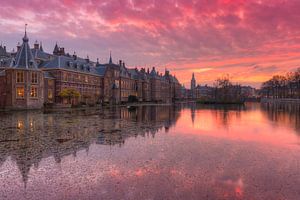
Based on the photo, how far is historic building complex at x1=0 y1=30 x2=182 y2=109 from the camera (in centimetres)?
5178

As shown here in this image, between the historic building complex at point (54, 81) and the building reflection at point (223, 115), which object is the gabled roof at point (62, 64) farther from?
the building reflection at point (223, 115)

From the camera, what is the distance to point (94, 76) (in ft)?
263

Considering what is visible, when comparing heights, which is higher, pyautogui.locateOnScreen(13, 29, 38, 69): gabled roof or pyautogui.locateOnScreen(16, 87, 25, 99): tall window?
pyautogui.locateOnScreen(13, 29, 38, 69): gabled roof

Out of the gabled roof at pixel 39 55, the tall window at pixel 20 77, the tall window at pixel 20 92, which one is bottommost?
the tall window at pixel 20 92

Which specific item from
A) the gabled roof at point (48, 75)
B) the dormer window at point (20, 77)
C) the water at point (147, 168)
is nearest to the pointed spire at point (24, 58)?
the dormer window at point (20, 77)

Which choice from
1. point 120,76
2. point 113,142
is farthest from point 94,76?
point 113,142

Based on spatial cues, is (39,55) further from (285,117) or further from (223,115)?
(285,117)

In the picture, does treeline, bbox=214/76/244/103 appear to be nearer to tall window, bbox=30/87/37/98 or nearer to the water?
tall window, bbox=30/87/37/98

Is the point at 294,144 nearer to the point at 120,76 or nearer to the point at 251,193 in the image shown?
the point at 251,193

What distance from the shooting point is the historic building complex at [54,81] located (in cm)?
5178

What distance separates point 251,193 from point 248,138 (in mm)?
11068

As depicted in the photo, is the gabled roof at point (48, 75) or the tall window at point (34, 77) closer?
the tall window at point (34, 77)

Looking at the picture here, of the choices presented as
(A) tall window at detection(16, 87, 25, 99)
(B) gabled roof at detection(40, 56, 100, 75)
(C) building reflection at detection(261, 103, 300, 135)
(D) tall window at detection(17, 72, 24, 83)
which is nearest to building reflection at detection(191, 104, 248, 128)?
(C) building reflection at detection(261, 103, 300, 135)

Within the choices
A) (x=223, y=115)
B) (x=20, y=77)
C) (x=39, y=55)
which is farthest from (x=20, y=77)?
(x=223, y=115)
